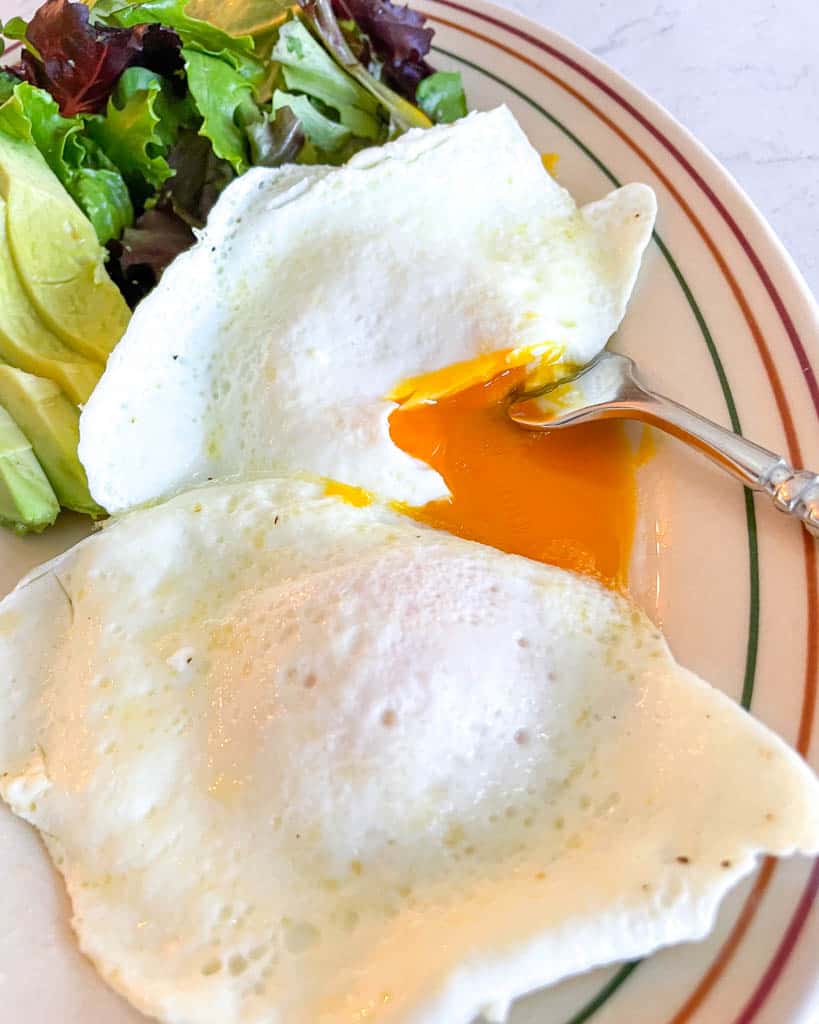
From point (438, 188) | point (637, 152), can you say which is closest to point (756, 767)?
point (438, 188)

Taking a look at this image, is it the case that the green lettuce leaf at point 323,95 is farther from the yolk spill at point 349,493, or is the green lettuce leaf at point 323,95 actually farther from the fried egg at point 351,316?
the yolk spill at point 349,493

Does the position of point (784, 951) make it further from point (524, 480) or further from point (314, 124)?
point (314, 124)

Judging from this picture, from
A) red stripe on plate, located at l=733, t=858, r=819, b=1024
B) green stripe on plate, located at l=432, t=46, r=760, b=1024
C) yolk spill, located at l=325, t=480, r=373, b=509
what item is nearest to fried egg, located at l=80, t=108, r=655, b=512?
yolk spill, located at l=325, t=480, r=373, b=509

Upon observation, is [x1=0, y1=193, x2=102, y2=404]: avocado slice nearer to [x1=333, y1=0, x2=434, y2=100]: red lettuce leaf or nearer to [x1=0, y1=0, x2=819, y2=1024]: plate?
[x1=0, y1=0, x2=819, y2=1024]: plate

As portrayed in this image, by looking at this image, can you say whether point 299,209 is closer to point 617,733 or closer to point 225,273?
point 225,273

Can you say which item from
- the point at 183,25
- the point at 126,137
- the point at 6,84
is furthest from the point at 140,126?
the point at 6,84
